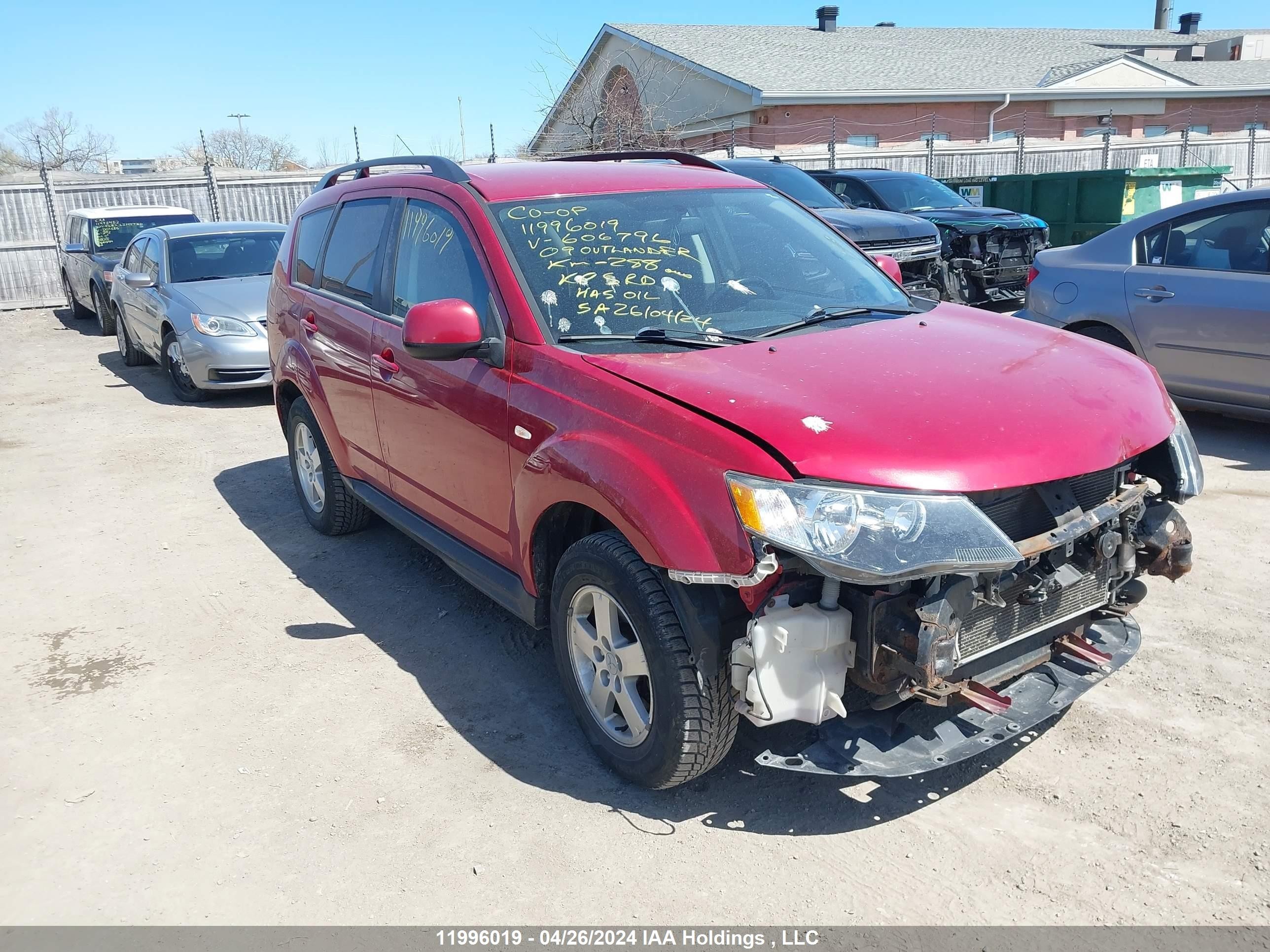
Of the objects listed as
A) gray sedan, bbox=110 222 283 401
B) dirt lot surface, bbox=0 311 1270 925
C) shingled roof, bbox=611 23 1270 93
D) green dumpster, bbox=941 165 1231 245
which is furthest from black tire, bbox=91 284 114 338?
shingled roof, bbox=611 23 1270 93

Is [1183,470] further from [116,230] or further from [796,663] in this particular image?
[116,230]

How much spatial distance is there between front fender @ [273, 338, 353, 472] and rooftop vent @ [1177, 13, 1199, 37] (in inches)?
2132

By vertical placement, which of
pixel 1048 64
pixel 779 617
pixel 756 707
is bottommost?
pixel 756 707

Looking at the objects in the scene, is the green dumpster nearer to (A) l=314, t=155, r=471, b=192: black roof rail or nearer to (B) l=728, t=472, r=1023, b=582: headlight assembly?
(A) l=314, t=155, r=471, b=192: black roof rail

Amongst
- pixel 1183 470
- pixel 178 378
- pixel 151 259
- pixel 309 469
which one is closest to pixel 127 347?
pixel 151 259

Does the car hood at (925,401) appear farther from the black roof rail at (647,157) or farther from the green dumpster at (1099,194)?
the green dumpster at (1099,194)

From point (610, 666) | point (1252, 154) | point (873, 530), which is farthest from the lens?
point (1252, 154)

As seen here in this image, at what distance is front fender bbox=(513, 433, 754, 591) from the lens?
8.98 ft

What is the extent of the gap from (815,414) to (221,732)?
8.50 ft

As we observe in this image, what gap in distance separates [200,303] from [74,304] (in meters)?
8.79

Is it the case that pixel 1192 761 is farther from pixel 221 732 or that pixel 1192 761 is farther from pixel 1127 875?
pixel 221 732

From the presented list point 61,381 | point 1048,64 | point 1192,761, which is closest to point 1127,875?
point 1192,761

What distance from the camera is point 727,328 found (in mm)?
3646
